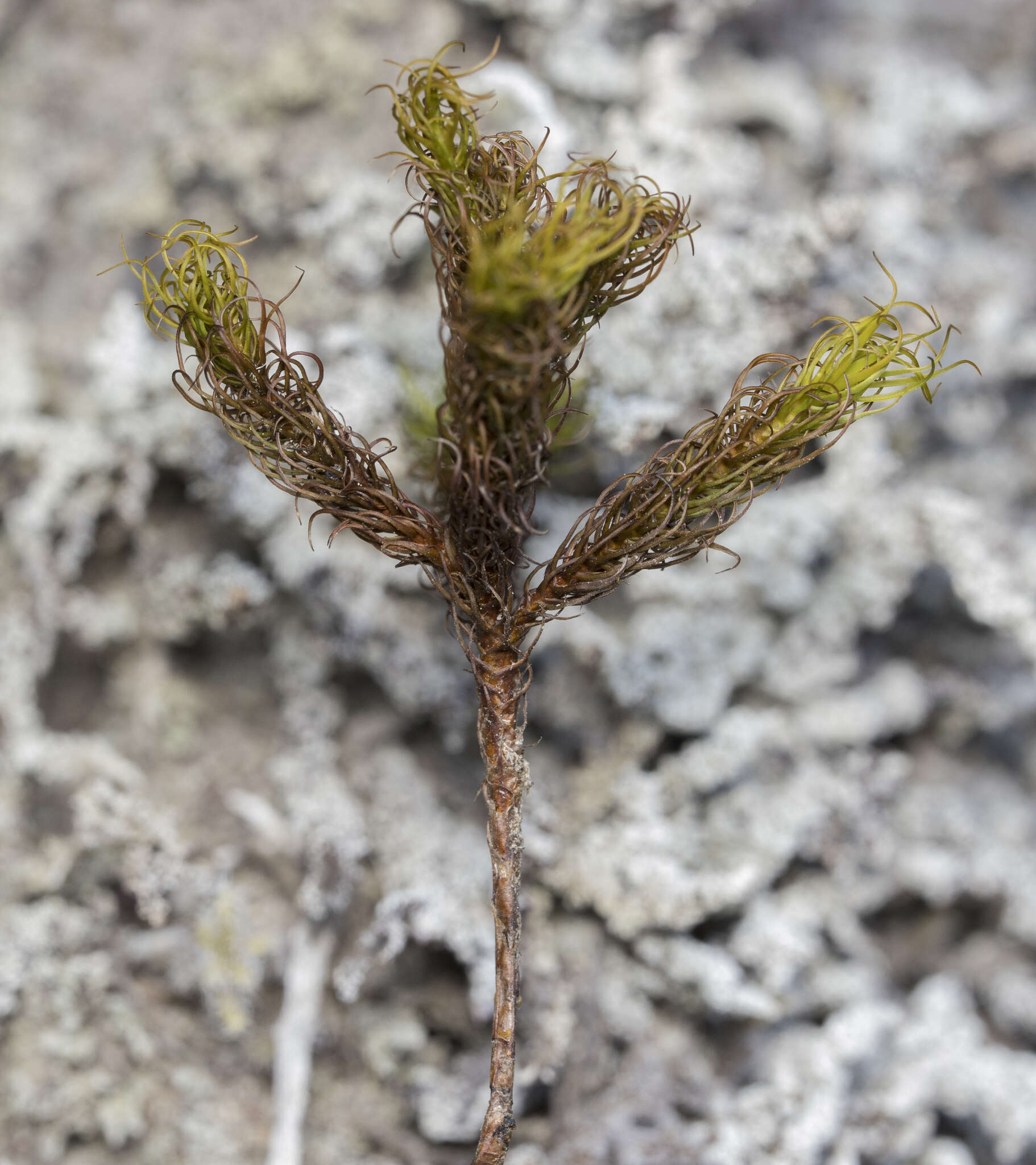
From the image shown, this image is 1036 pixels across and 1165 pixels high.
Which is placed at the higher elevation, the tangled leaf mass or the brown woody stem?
the tangled leaf mass

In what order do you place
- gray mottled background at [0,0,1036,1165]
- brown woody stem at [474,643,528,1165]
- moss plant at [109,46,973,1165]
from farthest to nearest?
gray mottled background at [0,0,1036,1165] < brown woody stem at [474,643,528,1165] < moss plant at [109,46,973,1165]

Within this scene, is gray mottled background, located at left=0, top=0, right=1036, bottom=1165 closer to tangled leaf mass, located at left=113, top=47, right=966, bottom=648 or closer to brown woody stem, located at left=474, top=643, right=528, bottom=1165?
brown woody stem, located at left=474, top=643, right=528, bottom=1165

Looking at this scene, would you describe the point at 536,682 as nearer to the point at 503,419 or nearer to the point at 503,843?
the point at 503,843

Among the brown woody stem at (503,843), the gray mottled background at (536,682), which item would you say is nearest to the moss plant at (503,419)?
the brown woody stem at (503,843)

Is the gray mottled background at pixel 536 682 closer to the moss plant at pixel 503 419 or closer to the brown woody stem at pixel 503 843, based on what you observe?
the brown woody stem at pixel 503 843

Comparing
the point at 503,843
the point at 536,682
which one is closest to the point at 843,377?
the point at 503,843

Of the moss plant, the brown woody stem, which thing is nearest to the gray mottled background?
the brown woody stem
